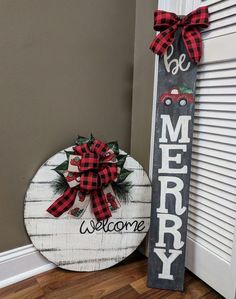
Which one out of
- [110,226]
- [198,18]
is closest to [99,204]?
[110,226]

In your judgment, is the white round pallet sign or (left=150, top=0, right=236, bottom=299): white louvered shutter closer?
(left=150, top=0, right=236, bottom=299): white louvered shutter

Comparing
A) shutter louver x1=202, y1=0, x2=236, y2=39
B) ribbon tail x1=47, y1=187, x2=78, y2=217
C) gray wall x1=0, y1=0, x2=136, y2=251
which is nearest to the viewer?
shutter louver x1=202, y1=0, x2=236, y2=39

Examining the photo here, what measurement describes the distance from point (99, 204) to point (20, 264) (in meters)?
0.46

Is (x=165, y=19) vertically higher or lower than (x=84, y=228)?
higher

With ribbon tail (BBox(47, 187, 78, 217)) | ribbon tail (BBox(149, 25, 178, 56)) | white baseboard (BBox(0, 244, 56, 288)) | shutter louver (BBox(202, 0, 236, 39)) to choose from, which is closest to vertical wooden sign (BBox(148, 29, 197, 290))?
ribbon tail (BBox(149, 25, 178, 56))

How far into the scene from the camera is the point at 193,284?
48.2 inches

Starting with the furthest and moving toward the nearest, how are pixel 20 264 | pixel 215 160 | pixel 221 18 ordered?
pixel 20 264
pixel 215 160
pixel 221 18

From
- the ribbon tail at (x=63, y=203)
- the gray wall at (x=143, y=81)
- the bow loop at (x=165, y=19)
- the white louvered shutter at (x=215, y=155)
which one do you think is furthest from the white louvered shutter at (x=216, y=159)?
the ribbon tail at (x=63, y=203)

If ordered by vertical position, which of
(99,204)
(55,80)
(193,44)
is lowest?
(99,204)

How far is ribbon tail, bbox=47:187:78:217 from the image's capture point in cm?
118

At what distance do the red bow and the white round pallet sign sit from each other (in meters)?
0.05

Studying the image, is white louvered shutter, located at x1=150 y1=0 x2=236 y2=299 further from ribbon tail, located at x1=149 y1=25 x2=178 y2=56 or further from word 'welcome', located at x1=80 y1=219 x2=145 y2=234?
word 'welcome', located at x1=80 y1=219 x2=145 y2=234

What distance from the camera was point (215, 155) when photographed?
110 centimetres

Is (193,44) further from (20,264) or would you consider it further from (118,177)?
(20,264)
